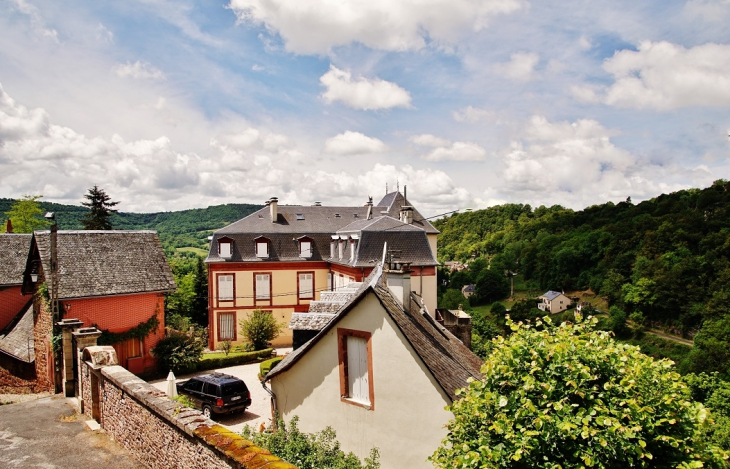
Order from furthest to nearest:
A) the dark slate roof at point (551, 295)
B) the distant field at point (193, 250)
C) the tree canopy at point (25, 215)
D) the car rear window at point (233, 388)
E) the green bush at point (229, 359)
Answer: the dark slate roof at point (551, 295), the distant field at point (193, 250), the tree canopy at point (25, 215), the green bush at point (229, 359), the car rear window at point (233, 388)

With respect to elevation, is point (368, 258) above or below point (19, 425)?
above

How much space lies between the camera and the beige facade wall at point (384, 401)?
27.7ft

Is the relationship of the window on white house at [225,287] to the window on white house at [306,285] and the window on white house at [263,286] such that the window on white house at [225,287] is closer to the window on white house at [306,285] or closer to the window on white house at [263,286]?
the window on white house at [263,286]

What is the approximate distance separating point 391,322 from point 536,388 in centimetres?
363

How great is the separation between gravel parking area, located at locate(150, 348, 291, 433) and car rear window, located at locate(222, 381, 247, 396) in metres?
0.95

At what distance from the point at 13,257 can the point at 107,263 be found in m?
5.71

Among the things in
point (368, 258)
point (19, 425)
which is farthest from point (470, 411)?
point (368, 258)

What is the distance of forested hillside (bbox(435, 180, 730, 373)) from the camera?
69375mm

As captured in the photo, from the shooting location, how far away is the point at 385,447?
8.77 m

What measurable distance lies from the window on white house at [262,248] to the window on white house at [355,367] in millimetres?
20955

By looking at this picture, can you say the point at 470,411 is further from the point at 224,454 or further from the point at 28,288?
the point at 28,288

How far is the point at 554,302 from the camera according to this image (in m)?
92.7

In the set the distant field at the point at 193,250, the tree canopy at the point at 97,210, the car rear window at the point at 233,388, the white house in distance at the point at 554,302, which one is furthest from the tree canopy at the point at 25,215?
the white house in distance at the point at 554,302

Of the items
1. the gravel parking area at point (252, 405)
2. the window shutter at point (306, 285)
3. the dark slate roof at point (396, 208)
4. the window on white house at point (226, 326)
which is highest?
the dark slate roof at point (396, 208)
